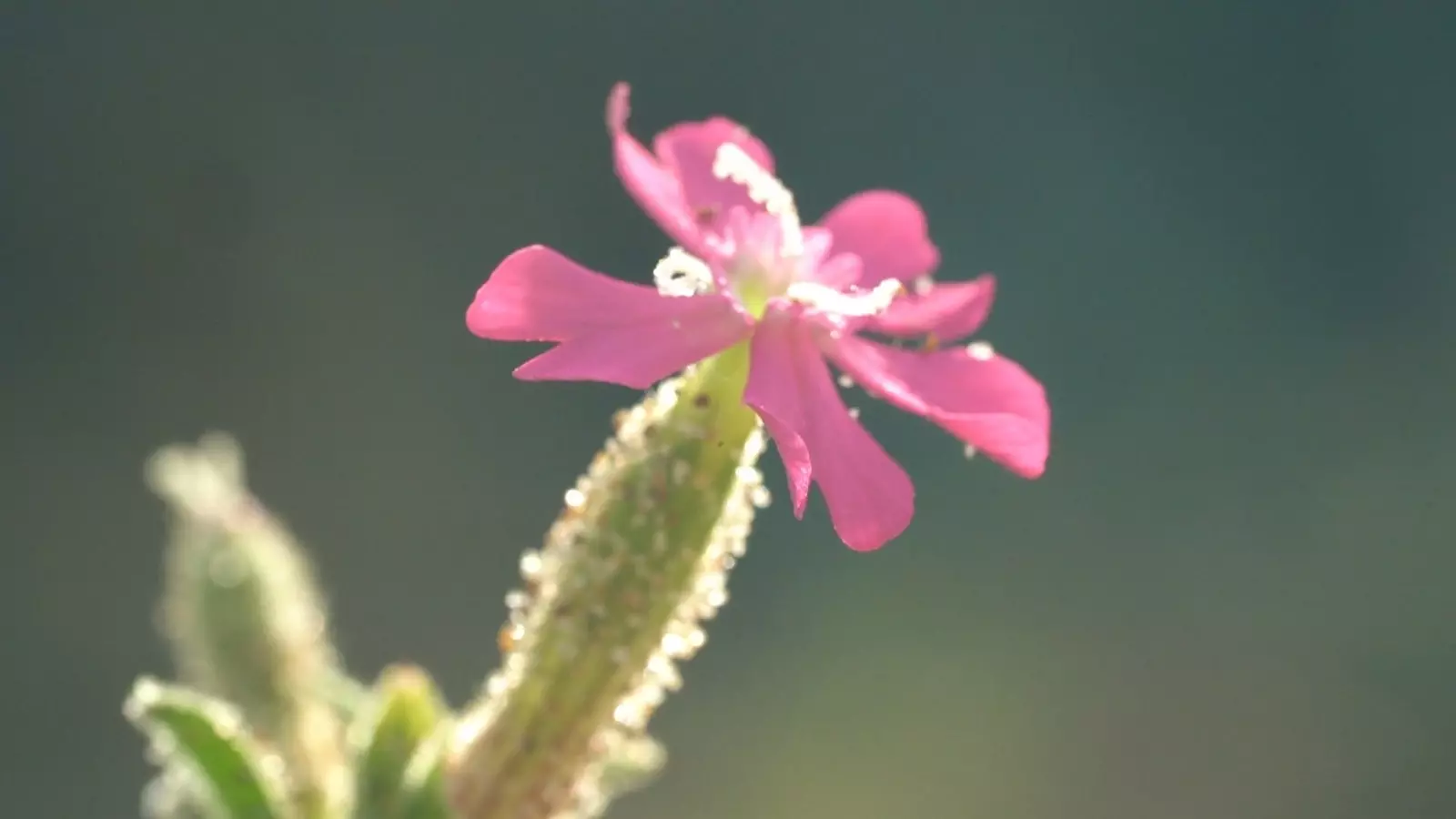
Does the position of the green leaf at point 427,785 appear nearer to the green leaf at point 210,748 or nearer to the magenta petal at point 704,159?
the green leaf at point 210,748

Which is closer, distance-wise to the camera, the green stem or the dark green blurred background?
the green stem

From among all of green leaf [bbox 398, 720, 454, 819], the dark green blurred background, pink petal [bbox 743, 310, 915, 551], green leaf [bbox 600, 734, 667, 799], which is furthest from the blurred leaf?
the dark green blurred background

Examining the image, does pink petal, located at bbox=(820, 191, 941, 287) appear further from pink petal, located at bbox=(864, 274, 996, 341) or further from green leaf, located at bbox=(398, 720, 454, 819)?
green leaf, located at bbox=(398, 720, 454, 819)

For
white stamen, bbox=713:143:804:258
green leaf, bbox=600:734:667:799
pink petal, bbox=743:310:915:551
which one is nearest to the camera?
pink petal, bbox=743:310:915:551

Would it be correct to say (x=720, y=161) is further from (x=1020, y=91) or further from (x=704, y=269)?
(x=1020, y=91)

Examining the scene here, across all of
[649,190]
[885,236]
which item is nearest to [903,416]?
[885,236]

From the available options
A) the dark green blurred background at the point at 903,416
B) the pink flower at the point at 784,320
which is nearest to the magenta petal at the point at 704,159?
the pink flower at the point at 784,320
